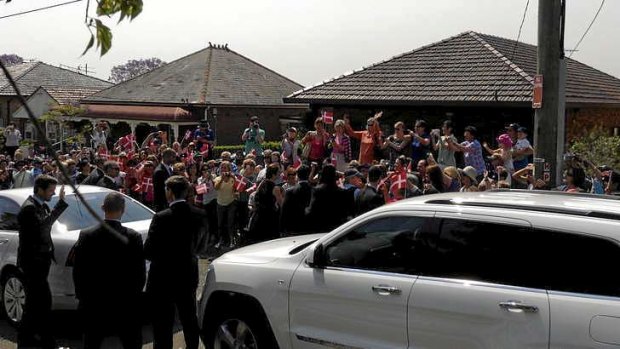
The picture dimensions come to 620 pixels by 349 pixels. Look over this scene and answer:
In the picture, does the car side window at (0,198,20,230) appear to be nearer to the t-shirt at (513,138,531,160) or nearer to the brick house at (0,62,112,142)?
the t-shirt at (513,138,531,160)

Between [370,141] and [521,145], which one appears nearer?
[521,145]

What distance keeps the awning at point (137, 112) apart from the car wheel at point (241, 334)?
95.7 feet

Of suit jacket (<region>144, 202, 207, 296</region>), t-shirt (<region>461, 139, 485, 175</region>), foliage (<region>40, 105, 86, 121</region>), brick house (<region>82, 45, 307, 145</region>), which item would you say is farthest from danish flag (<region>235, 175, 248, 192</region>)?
foliage (<region>40, 105, 86, 121</region>)

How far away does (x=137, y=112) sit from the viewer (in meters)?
36.9

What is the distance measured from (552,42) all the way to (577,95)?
38.0ft

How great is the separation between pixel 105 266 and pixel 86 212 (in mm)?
2496

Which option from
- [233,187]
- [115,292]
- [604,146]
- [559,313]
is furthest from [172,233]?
[604,146]

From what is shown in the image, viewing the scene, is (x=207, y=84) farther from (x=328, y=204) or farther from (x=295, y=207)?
(x=328, y=204)

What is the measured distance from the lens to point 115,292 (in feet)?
20.5

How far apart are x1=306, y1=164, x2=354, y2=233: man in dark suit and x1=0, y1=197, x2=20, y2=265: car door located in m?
3.47

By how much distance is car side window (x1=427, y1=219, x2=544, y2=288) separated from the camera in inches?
180

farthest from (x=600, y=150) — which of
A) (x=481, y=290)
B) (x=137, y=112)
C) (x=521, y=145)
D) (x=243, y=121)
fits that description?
(x=137, y=112)

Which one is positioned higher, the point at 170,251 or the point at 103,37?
the point at 103,37

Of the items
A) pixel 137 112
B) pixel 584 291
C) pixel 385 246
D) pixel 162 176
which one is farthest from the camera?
pixel 137 112
